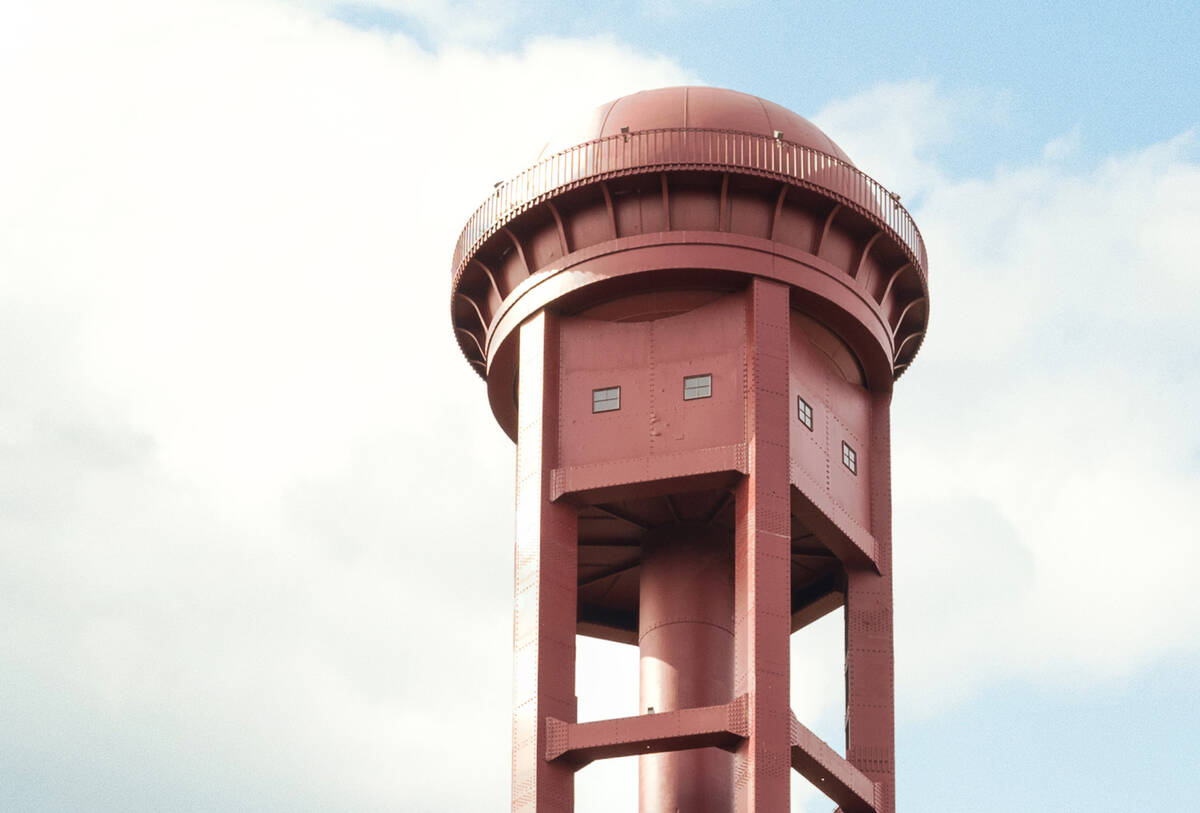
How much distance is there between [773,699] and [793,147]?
1282cm

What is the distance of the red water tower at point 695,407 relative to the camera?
174 feet

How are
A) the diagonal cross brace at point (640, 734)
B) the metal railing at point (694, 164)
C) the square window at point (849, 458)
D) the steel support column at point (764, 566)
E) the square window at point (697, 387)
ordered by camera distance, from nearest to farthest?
the steel support column at point (764, 566), the diagonal cross brace at point (640, 734), the square window at point (697, 387), the metal railing at point (694, 164), the square window at point (849, 458)

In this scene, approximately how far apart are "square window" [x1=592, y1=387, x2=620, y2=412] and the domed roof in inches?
231

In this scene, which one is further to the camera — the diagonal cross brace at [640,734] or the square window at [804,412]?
the square window at [804,412]

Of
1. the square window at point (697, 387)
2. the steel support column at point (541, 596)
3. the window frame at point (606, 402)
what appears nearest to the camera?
the steel support column at point (541, 596)

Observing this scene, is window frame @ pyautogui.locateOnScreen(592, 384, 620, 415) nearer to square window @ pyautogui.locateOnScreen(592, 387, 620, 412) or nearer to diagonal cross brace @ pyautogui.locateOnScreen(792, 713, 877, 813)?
square window @ pyautogui.locateOnScreen(592, 387, 620, 412)

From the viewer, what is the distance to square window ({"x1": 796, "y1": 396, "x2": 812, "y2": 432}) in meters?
55.5

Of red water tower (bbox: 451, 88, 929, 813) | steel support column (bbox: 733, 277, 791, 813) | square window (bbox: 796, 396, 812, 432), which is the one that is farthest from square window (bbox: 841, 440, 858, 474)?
steel support column (bbox: 733, 277, 791, 813)

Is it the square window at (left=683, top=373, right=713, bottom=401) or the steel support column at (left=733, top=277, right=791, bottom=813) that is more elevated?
the square window at (left=683, top=373, right=713, bottom=401)

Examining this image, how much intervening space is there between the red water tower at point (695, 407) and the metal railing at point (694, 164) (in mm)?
54

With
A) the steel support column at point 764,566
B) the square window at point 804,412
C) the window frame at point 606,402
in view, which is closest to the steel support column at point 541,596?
the window frame at point 606,402

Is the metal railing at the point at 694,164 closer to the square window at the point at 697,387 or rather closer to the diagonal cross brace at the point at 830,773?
the square window at the point at 697,387

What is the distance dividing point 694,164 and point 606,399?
5541 millimetres

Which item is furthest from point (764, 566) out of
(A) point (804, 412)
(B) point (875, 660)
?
(B) point (875, 660)
